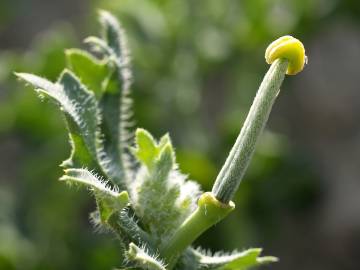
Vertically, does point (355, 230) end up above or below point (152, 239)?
above

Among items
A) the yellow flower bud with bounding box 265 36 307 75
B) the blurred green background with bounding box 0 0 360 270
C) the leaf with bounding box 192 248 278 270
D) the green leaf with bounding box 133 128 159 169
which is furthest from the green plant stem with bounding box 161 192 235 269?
the blurred green background with bounding box 0 0 360 270

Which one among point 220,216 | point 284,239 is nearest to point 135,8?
point 284,239

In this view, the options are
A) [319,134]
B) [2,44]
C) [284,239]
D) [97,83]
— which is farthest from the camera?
[2,44]

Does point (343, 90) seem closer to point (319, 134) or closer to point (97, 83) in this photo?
point (319, 134)

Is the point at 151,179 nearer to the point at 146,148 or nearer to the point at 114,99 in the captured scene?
the point at 146,148

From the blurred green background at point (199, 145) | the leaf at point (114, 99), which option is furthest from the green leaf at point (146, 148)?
the blurred green background at point (199, 145)

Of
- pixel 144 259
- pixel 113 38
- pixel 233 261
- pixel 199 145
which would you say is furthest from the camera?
pixel 199 145

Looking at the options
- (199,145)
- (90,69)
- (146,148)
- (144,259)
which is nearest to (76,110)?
(146,148)
